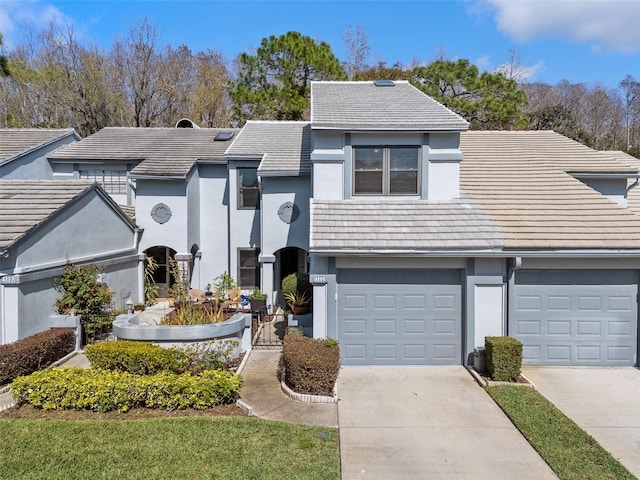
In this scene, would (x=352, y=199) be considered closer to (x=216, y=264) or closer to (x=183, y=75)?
(x=216, y=264)

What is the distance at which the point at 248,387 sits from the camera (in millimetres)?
8578

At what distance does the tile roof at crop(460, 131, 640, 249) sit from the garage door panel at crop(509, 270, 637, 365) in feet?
2.89

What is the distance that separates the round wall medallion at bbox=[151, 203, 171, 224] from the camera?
1552cm

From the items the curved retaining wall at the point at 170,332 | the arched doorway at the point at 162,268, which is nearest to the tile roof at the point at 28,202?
the curved retaining wall at the point at 170,332

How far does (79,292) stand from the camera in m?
11.2

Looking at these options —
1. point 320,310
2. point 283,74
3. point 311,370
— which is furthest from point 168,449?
point 283,74

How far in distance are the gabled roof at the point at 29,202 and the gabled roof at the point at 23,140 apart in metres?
6.91

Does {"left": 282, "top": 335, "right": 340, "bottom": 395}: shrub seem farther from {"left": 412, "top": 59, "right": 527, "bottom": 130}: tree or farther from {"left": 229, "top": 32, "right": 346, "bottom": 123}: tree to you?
{"left": 412, "top": 59, "right": 527, "bottom": 130}: tree

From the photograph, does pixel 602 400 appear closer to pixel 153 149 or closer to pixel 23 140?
pixel 153 149

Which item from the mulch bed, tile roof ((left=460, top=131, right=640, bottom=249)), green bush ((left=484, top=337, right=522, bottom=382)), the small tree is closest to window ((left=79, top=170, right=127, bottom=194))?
the small tree

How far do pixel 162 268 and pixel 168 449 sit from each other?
1170cm

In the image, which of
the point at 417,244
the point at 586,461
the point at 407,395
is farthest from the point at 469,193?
the point at 586,461

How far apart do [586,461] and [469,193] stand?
719cm

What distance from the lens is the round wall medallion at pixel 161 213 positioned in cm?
→ 1552
